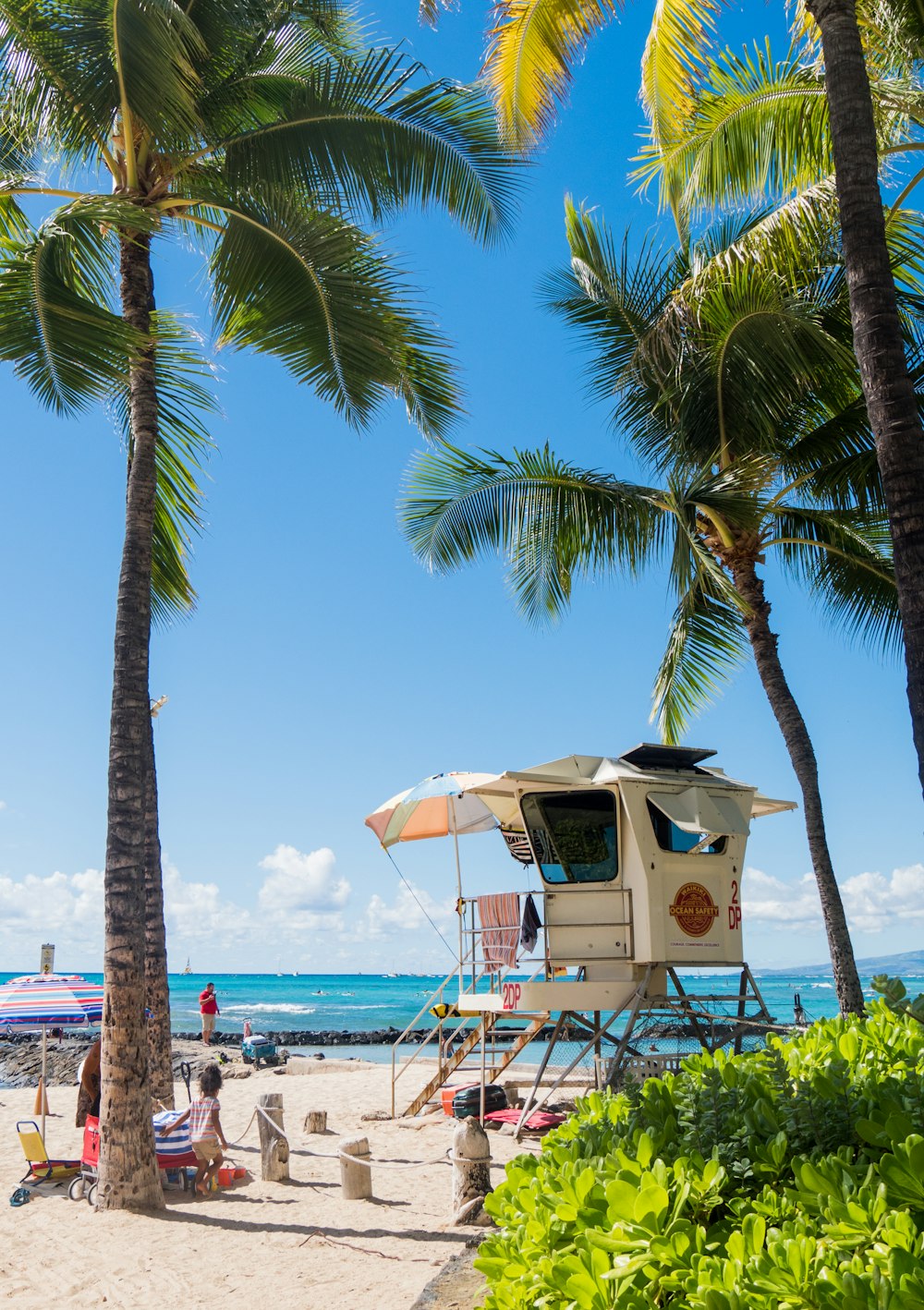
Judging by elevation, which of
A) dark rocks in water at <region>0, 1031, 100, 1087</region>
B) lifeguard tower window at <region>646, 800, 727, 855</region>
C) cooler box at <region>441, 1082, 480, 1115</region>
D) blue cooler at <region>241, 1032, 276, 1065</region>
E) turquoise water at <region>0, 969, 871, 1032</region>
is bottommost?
turquoise water at <region>0, 969, 871, 1032</region>

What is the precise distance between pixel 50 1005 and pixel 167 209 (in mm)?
8893

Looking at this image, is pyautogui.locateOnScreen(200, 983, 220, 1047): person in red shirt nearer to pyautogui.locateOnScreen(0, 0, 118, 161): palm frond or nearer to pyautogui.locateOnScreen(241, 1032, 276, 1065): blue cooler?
pyautogui.locateOnScreen(241, 1032, 276, 1065): blue cooler

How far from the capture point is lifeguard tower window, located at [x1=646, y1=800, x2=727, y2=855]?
11766 mm

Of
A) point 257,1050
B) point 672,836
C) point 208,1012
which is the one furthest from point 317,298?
point 208,1012

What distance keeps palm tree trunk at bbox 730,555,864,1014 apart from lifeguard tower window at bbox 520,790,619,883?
91.3 inches

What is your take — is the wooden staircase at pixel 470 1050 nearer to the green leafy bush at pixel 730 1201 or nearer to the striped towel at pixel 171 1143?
the striped towel at pixel 171 1143

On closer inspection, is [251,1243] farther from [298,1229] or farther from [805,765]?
[805,765]

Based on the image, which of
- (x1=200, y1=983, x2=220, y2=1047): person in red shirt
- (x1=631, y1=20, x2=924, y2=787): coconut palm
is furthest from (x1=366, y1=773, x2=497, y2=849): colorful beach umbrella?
(x1=200, y1=983, x2=220, y2=1047): person in red shirt

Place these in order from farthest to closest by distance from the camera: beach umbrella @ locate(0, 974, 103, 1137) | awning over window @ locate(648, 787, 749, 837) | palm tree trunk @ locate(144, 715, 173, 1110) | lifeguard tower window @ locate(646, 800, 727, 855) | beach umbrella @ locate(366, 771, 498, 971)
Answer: beach umbrella @ locate(366, 771, 498, 971) → palm tree trunk @ locate(144, 715, 173, 1110) → beach umbrella @ locate(0, 974, 103, 1137) → lifeguard tower window @ locate(646, 800, 727, 855) → awning over window @ locate(648, 787, 749, 837)

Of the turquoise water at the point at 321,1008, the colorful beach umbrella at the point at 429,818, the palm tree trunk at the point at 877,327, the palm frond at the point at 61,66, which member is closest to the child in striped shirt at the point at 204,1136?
the colorful beach umbrella at the point at 429,818

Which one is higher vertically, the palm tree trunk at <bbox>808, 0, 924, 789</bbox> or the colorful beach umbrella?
the palm tree trunk at <bbox>808, 0, 924, 789</bbox>

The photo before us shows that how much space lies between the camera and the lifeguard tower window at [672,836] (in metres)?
11.8

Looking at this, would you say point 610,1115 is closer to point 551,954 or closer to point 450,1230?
point 450,1230

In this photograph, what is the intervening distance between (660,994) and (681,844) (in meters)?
1.70
